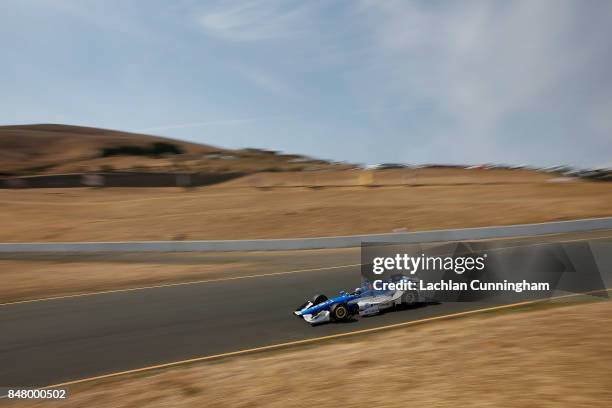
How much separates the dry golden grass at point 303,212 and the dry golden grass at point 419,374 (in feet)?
52.4

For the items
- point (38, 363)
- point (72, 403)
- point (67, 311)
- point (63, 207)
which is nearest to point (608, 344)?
point (72, 403)

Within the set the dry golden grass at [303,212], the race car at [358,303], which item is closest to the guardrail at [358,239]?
the dry golden grass at [303,212]

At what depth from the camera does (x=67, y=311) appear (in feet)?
38.4

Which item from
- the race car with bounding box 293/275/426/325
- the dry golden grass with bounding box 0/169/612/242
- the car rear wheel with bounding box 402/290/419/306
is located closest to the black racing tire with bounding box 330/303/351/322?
the race car with bounding box 293/275/426/325

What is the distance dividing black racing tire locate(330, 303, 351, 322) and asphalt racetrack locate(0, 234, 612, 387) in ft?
0.51

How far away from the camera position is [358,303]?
9508mm

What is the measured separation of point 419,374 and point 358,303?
11.9 ft

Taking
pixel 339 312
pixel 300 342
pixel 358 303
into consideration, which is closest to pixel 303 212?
pixel 358 303

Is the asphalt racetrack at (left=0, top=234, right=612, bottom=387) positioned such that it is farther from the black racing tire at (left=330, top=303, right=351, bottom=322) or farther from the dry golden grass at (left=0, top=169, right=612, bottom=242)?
the dry golden grass at (left=0, top=169, right=612, bottom=242)

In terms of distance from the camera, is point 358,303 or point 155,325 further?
point 155,325

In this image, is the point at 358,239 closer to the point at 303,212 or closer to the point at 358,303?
the point at 303,212

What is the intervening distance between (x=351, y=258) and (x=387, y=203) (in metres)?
13.3

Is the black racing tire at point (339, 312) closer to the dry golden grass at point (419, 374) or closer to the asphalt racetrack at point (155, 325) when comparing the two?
the asphalt racetrack at point (155, 325)

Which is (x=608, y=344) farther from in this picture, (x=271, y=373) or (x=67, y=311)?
(x=67, y=311)
